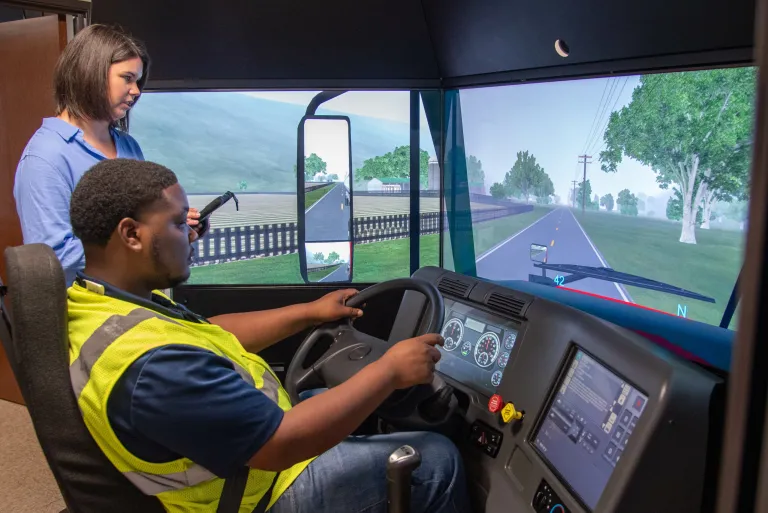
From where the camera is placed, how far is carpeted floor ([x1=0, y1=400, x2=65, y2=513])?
259cm

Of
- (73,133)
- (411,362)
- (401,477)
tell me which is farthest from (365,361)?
(73,133)

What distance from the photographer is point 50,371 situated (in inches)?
45.1

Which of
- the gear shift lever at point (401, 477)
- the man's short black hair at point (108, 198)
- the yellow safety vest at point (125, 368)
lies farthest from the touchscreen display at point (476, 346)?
the man's short black hair at point (108, 198)

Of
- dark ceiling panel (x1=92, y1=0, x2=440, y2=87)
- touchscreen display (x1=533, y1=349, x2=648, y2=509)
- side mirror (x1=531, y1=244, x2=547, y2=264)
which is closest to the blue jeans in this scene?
touchscreen display (x1=533, y1=349, x2=648, y2=509)

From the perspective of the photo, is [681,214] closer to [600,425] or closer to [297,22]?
[600,425]

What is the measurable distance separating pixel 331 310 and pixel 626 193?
151cm

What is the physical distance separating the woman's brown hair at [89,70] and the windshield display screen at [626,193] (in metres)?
1.85

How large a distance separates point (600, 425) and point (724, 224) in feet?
4.54

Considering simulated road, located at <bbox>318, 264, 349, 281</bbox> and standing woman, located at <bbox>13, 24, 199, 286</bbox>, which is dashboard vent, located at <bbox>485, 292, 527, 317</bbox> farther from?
simulated road, located at <bbox>318, 264, 349, 281</bbox>

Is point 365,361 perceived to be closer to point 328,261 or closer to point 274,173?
point 328,261

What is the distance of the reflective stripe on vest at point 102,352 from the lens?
1.17m

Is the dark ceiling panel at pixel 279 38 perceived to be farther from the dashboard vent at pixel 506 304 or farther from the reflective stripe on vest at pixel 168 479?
the reflective stripe on vest at pixel 168 479

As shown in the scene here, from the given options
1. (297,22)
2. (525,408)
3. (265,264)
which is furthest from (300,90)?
(525,408)

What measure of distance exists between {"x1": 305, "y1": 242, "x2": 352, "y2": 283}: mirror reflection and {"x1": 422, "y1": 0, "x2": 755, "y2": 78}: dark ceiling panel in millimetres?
1129
